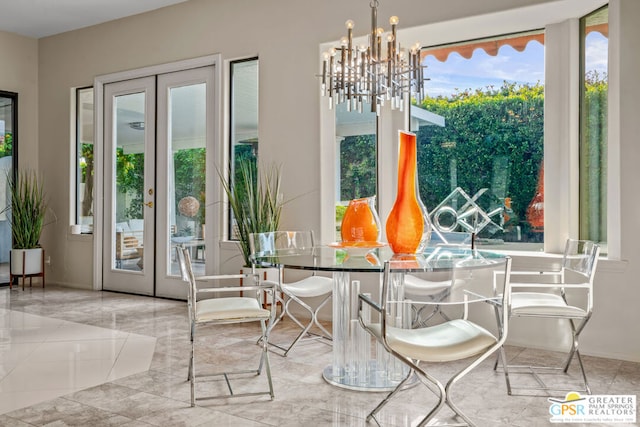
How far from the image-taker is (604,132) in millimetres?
3752

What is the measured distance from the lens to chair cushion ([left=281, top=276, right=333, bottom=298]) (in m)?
3.53

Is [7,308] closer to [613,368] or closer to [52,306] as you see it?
[52,306]

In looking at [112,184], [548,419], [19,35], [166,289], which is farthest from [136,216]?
[548,419]

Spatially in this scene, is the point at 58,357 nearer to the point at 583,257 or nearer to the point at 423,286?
the point at 423,286

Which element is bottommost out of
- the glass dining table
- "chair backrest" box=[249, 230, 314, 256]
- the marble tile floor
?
the marble tile floor

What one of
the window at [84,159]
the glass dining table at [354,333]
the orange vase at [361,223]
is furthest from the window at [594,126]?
the window at [84,159]

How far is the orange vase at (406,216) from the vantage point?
2.96m

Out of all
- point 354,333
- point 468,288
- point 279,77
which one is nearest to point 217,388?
point 354,333

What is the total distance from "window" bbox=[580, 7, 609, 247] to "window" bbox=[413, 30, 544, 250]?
29cm

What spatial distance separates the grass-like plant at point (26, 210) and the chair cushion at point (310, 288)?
401cm

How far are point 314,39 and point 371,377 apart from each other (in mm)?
2954

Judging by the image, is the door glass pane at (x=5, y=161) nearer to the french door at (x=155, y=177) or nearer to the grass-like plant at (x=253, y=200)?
the french door at (x=155, y=177)

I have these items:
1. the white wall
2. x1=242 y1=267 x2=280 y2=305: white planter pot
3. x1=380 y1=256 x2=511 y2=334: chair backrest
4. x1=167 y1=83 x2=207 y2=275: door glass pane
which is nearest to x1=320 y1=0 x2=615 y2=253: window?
the white wall

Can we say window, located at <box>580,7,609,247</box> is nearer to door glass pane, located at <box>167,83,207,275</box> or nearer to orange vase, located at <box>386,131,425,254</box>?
orange vase, located at <box>386,131,425,254</box>
